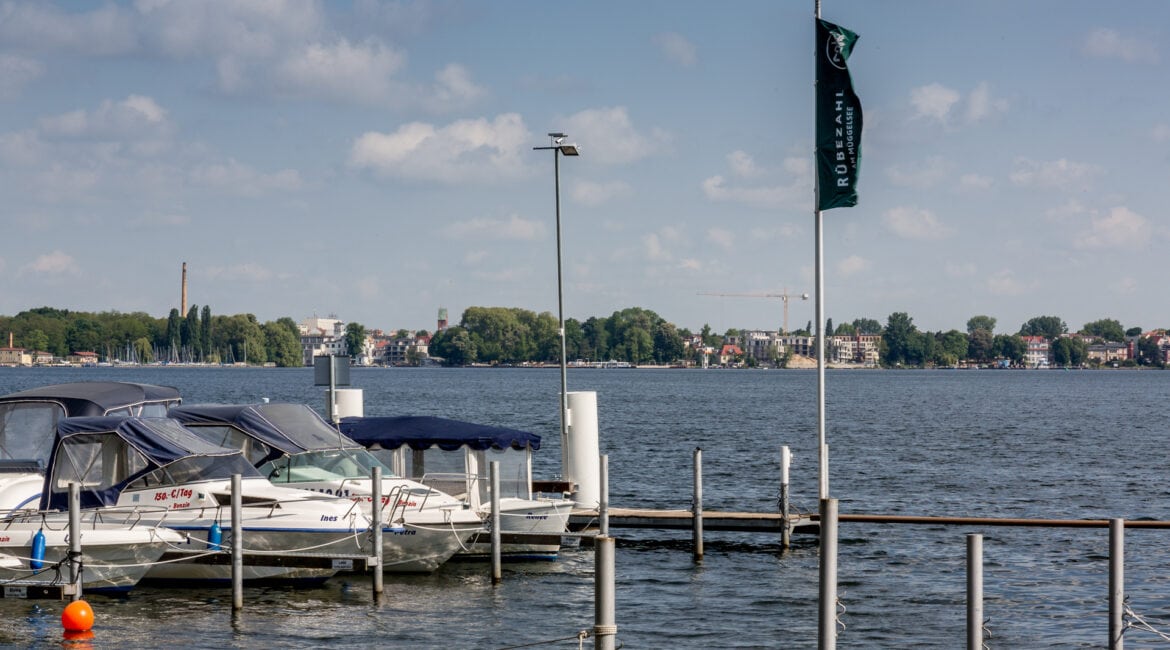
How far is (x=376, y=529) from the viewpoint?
23.4 metres

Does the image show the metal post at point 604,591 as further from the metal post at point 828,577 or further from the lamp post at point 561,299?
the lamp post at point 561,299

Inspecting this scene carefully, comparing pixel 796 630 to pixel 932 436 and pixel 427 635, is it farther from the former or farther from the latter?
pixel 932 436

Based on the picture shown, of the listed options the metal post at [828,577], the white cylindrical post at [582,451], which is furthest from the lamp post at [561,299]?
the metal post at [828,577]

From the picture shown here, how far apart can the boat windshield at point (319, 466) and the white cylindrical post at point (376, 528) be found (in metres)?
3.76

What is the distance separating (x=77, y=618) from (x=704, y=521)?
12.8 meters

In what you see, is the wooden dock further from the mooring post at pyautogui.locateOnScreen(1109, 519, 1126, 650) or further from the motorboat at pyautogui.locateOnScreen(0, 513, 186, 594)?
the mooring post at pyautogui.locateOnScreen(1109, 519, 1126, 650)

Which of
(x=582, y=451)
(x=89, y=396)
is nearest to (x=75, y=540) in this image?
(x=89, y=396)

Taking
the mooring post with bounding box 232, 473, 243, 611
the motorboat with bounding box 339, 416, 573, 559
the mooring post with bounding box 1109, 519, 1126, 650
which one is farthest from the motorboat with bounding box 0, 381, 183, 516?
the mooring post with bounding box 1109, 519, 1126, 650

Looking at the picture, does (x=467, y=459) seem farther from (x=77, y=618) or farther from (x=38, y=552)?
(x=77, y=618)

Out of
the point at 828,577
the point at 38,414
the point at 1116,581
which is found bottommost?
the point at 1116,581

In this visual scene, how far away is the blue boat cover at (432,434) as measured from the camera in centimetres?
2828

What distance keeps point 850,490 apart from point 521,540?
2222 cm

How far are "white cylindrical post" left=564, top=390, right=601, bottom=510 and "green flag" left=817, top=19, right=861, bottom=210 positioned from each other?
261 inches

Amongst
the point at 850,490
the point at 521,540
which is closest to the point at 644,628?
the point at 521,540
